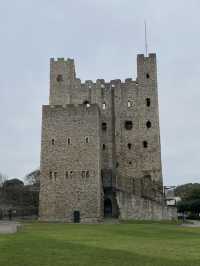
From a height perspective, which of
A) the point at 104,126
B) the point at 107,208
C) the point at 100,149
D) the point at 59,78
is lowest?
the point at 107,208

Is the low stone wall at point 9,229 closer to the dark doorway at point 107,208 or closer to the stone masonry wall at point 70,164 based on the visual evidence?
the stone masonry wall at point 70,164

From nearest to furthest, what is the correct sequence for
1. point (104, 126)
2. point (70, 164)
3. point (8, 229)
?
point (8, 229), point (70, 164), point (104, 126)

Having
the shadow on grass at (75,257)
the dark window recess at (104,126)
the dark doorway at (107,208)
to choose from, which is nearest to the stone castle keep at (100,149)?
the dark doorway at (107,208)

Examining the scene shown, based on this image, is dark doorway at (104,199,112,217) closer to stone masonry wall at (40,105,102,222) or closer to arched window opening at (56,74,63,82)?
stone masonry wall at (40,105,102,222)

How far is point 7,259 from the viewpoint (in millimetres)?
12805

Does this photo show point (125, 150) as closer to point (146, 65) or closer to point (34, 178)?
point (146, 65)

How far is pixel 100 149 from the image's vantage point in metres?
48.2

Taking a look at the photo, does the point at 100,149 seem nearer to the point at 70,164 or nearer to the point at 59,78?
the point at 70,164

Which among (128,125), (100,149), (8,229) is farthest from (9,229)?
(128,125)

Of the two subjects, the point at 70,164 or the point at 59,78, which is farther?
the point at 59,78

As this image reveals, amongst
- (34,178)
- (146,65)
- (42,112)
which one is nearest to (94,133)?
(42,112)

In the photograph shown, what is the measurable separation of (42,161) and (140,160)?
12.1m

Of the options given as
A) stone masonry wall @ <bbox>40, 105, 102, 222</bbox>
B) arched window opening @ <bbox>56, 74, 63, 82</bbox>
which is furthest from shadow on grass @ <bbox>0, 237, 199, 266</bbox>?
arched window opening @ <bbox>56, 74, 63, 82</bbox>

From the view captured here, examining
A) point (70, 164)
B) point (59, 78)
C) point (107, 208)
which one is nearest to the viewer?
point (70, 164)
